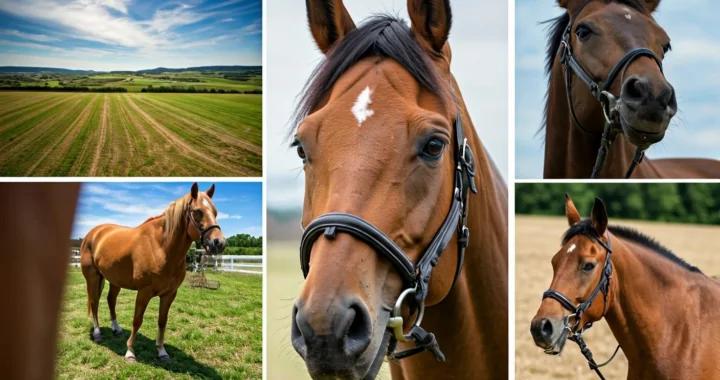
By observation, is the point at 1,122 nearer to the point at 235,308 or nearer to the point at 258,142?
the point at 258,142

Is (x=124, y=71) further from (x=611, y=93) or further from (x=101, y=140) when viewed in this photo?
(x=611, y=93)

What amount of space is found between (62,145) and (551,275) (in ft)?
9.41

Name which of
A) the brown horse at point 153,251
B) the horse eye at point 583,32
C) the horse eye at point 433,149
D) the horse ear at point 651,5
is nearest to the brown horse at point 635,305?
the horse eye at point 583,32

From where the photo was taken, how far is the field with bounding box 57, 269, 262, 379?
137 inches

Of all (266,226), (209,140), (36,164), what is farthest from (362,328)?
(36,164)

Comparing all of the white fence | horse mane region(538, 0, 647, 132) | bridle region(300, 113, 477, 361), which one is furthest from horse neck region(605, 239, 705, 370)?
the white fence

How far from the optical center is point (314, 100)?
6.01ft

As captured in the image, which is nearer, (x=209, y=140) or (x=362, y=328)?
(x=362, y=328)

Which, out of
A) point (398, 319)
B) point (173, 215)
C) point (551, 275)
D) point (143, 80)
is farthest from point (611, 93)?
point (143, 80)

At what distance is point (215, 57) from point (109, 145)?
0.81 metres

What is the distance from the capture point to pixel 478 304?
7.02 ft

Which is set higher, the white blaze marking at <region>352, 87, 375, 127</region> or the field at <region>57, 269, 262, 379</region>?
the white blaze marking at <region>352, 87, 375, 127</region>

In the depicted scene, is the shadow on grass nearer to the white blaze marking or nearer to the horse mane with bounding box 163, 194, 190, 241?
the horse mane with bounding box 163, 194, 190, 241

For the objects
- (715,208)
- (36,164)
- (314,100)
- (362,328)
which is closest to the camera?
(362,328)
